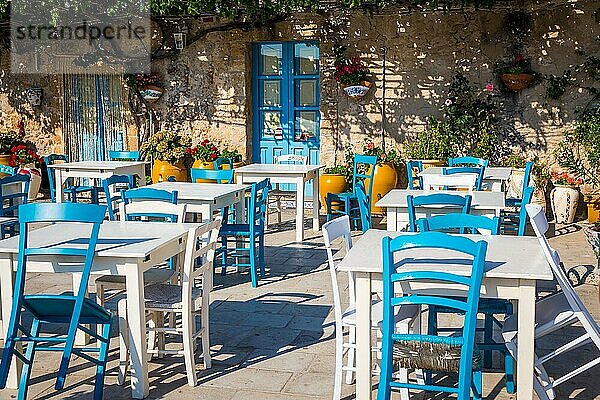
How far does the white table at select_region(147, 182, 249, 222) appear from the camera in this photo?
5.98m

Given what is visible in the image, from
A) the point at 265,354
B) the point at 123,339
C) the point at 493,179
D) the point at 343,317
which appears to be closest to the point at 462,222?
the point at 343,317

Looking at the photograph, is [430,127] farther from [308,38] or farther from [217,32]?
[217,32]

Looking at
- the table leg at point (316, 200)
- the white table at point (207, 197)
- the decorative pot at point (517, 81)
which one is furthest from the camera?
the decorative pot at point (517, 81)

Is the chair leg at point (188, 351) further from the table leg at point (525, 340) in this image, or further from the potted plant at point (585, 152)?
the potted plant at point (585, 152)

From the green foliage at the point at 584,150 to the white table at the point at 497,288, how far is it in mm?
6674

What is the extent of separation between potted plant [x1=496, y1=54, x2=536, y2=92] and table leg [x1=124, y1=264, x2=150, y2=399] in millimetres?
7329

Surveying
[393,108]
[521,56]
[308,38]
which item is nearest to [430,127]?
[393,108]

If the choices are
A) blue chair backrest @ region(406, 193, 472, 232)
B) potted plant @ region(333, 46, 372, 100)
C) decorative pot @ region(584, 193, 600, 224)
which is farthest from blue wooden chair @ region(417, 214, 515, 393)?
potted plant @ region(333, 46, 372, 100)

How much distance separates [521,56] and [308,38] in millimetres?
2931

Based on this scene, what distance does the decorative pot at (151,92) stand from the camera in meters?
11.4

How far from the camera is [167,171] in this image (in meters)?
10.9

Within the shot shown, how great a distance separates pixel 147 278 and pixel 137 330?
33.4 inches

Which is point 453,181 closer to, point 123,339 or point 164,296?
point 164,296

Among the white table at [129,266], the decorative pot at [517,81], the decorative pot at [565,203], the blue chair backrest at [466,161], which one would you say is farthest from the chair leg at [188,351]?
the decorative pot at [517,81]
